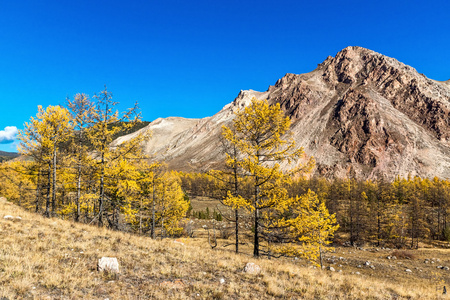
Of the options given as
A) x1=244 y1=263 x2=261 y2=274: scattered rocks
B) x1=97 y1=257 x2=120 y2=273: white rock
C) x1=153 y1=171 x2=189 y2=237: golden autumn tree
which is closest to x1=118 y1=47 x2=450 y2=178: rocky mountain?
x1=153 y1=171 x2=189 y2=237: golden autumn tree

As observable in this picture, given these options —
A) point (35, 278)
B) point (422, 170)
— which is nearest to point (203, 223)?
point (35, 278)

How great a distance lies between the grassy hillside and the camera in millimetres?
6102

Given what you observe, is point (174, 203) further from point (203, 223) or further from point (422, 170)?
point (422, 170)

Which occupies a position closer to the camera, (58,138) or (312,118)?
(58,138)

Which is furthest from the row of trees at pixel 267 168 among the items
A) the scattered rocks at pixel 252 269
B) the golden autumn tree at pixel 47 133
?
the golden autumn tree at pixel 47 133

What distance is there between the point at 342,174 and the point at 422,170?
3808 centimetres

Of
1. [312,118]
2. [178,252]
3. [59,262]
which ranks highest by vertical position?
[312,118]

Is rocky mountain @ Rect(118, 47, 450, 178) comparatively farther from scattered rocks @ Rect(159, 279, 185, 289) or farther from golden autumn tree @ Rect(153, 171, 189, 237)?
scattered rocks @ Rect(159, 279, 185, 289)

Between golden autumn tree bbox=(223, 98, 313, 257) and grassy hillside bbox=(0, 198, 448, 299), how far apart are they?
288 centimetres

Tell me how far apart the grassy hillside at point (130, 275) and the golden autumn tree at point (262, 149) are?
9.46ft

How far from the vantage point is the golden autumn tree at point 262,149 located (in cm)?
1205

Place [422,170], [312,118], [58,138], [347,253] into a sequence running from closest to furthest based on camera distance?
[58,138] < [347,253] < [422,170] < [312,118]

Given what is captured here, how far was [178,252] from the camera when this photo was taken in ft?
35.4

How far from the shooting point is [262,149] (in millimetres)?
12906
